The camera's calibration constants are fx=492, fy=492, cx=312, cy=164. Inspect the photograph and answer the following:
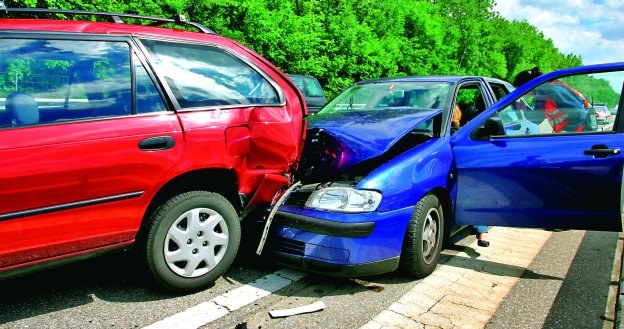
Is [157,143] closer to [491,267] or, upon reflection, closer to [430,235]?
[430,235]

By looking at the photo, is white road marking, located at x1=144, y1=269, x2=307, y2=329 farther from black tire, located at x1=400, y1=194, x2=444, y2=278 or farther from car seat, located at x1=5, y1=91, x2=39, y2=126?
car seat, located at x1=5, y1=91, x2=39, y2=126

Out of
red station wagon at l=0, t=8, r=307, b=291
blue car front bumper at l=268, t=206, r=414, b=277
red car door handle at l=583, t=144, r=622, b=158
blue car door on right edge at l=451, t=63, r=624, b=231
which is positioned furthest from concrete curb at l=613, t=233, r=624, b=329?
red station wagon at l=0, t=8, r=307, b=291

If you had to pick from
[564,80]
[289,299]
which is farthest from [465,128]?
[289,299]

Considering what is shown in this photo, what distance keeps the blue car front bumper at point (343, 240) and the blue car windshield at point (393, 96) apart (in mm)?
1537

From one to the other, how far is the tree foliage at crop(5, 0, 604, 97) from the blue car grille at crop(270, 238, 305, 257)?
25.2 feet

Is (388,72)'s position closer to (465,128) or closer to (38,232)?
(465,128)

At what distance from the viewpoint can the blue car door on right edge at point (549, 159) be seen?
360 centimetres

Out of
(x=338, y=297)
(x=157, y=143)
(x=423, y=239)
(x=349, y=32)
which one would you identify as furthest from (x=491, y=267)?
(x=349, y=32)

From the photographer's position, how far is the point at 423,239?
12.3ft

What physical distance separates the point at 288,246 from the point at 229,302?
58cm

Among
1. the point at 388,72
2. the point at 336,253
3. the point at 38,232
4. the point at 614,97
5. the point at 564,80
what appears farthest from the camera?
the point at 388,72

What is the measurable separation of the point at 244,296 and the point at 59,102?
1.70 metres

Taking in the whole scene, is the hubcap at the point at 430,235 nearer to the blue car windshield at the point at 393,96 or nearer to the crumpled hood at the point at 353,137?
the crumpled hood at the point at 353,137

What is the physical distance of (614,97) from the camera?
3.72 metres
